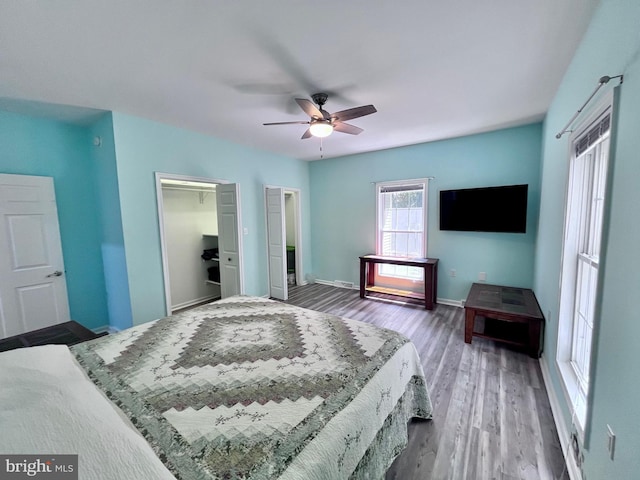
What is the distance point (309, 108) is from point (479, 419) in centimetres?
281

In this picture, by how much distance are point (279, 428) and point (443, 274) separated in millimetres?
3857

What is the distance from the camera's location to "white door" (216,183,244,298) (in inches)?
149

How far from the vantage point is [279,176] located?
4816 millimetres

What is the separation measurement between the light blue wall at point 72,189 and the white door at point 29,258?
110 millimetres

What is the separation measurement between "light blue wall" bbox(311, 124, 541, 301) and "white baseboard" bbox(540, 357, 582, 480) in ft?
5.93

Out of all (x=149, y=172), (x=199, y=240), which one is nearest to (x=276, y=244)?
(x=199, y=240)

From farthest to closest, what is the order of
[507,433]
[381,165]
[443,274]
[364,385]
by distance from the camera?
[381,165], [443,274], [507,433], [364,385]

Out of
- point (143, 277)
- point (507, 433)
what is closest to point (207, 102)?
point (143, 277)

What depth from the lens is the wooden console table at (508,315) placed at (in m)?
2.57

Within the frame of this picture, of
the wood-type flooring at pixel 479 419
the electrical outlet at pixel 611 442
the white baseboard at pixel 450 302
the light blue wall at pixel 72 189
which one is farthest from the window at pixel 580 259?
the light blue wall at pixel 72 189

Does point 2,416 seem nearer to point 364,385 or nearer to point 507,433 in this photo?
point 364,385

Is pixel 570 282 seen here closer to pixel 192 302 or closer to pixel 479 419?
pixel 479 419

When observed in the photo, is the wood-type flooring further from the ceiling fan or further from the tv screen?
the ceiling fan
